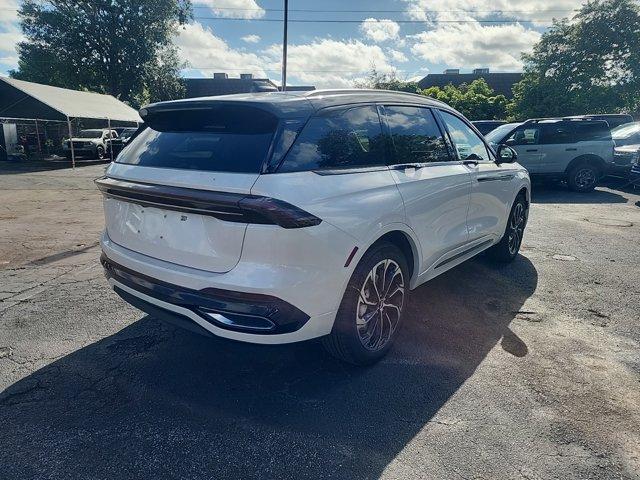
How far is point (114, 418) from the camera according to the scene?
2441mm

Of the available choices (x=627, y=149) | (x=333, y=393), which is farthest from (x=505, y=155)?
(x=627, y=149)

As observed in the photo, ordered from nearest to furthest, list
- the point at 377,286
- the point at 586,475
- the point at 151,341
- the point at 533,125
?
1. the point at 586,475
2. the point at 377,286
3. the point at 151,341
4. the point at 533,125

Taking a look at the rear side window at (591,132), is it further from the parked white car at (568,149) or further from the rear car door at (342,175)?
the rear car door at (342,175)

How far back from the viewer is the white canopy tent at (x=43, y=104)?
19.6 meters

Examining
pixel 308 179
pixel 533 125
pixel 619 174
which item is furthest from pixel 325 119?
pixel 619 174

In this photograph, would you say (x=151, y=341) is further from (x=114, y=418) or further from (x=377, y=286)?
(x=377, y=286)

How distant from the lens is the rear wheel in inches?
441

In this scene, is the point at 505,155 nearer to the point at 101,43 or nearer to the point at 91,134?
the point at 91,134

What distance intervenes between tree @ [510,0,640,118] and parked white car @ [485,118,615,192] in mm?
16639

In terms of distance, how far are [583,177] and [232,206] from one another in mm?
11873

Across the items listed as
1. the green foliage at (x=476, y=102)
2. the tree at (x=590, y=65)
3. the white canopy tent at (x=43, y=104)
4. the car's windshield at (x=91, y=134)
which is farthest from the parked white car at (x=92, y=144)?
the tree at (x=590, y=65)

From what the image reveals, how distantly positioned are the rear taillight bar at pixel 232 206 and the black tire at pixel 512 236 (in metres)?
3.57

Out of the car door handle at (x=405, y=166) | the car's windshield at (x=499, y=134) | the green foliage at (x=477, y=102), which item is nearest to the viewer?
the car door handle at (x=405, y=166)

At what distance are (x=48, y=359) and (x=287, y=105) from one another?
2459 mm
